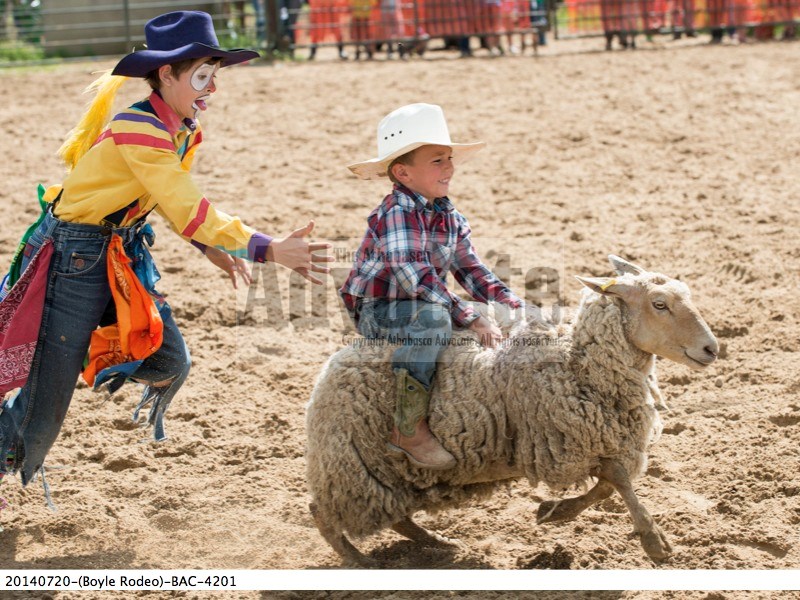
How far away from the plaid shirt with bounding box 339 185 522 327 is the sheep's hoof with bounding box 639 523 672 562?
1.05m

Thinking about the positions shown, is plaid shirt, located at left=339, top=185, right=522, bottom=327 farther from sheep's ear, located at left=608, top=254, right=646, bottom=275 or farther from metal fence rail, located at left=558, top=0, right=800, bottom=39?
metal fence rail, located at left=558, top=0, right=800, bottom=39

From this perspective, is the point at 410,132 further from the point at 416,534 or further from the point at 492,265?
the point at 492,265

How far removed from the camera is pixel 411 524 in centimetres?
419

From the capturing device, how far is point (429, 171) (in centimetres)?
402

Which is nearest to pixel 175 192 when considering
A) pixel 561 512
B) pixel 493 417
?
pixel 493 417

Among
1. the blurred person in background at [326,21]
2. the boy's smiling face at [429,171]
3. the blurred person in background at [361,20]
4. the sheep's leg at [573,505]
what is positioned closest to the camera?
the sheep's leg at [573,505]

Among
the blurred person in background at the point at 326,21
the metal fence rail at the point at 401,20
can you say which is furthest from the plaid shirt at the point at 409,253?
the metal fence rail at the point at 401,20

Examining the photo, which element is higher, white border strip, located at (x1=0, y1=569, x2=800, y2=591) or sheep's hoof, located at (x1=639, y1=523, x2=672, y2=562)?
white border strip, located at (x1=0, y1=569, x2=800, y2=591)

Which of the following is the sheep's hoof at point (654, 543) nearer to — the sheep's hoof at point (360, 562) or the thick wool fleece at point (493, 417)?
the thick wool fleece at point (493, 417)

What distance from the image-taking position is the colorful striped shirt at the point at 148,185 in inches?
140

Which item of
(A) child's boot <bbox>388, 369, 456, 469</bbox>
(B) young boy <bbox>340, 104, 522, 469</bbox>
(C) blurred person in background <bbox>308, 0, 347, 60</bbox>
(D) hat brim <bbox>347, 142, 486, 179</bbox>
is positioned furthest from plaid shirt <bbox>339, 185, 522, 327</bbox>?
(C) blurred person in background <bbox>308, 0, 347, 60</bbox>

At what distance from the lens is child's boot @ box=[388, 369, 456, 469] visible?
12.9ft

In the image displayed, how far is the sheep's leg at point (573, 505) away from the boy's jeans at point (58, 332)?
1.93 metres

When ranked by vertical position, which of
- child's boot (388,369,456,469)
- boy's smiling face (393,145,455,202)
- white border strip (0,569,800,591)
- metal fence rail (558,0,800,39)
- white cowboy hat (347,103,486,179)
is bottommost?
white border strip (0,569,800,591)
